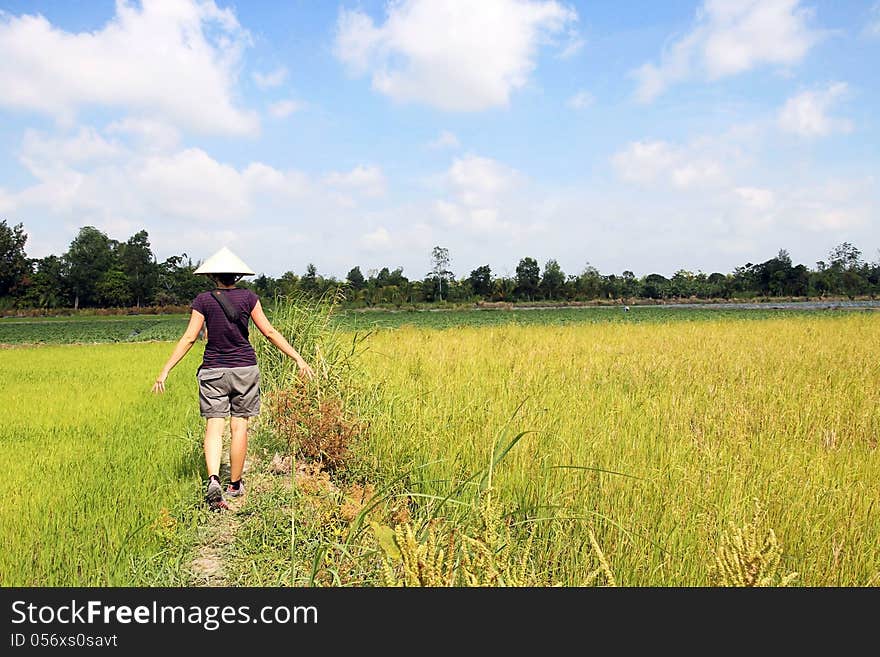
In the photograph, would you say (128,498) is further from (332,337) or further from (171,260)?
(171,260)

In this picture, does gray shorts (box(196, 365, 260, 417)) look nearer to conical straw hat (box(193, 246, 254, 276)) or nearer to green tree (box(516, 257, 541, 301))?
conical straw hat (box(193, 246, 254, 276))

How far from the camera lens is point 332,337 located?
267 inches

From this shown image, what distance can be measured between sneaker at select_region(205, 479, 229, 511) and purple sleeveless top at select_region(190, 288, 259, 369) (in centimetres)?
81

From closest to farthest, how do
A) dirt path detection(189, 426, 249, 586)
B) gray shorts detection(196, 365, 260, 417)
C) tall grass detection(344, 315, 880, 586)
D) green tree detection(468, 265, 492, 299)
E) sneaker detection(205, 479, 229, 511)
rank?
tall grass detection(344, 315, 880, 586) < dirt path detection(189, 426, 249, 586) < sneaker detection(205, 479, 229, 511) < gray shorts detection(196, 365, 260, 417) < green tree detection(468, 265, 492, 299)

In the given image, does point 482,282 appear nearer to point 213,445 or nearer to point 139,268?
point 139,268

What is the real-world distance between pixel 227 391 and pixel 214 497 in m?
0.72

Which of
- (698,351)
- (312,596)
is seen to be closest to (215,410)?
(312,596)

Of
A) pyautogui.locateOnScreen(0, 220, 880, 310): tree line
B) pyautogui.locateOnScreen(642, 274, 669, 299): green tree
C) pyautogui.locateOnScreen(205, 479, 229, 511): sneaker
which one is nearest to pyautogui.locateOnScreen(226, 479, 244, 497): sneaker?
pyautogui.locateOnScreen(205, 479, 229, 511): sneaker

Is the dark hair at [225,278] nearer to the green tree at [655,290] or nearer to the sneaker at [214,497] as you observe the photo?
the sneaker at [214,497]

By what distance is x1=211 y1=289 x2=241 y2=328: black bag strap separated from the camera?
387 centimetres

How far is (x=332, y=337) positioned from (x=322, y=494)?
10.7ft

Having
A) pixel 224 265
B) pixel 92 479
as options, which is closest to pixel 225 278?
Answer: pixel 224 265

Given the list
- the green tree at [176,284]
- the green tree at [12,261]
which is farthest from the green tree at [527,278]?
the green tree at [12,261]

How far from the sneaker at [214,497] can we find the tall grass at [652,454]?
3.57 ft
